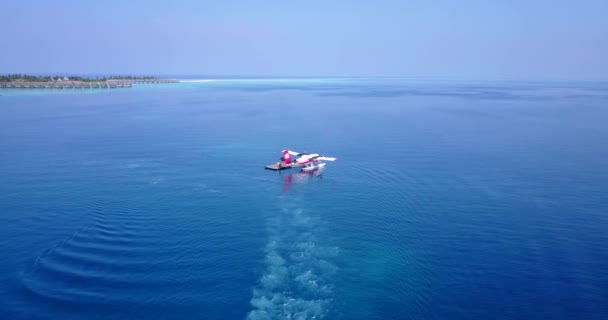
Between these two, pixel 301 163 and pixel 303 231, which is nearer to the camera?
pixel 303 231

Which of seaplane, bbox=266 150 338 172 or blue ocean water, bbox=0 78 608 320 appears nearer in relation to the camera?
blue ocean water, bbox=0 78 608 320

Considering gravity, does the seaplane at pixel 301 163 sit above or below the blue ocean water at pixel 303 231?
above

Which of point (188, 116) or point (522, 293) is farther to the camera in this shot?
point (188, 116)

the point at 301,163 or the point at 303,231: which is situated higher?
the point at 301,163

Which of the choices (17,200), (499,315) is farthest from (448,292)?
(17,200)

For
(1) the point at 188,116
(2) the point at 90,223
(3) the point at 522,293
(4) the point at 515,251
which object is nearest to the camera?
(3) the point at 522,293

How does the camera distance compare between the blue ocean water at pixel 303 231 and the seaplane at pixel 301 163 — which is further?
A: the seaplane at pixel 301 163

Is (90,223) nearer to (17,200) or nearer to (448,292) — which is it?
(17,200)

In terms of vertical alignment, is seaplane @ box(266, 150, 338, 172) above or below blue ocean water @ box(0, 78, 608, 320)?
above
